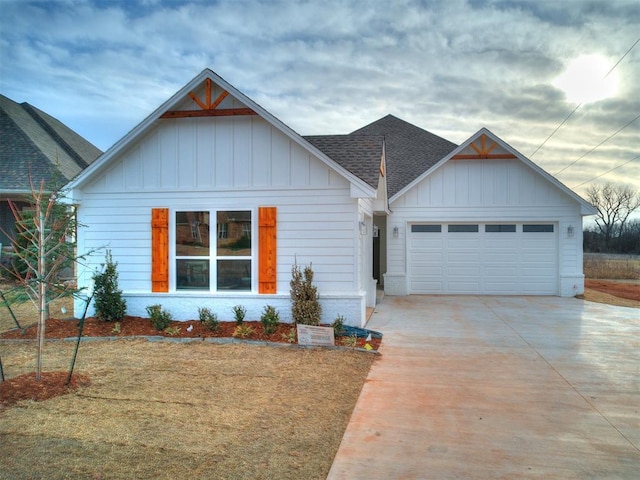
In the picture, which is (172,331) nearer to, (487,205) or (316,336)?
(316,336)

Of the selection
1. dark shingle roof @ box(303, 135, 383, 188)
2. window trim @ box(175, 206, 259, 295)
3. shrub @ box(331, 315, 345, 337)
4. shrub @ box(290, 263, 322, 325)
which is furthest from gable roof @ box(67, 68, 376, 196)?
shrub @ box(331, 315, 345, 337)

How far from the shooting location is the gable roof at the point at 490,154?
1460 cm

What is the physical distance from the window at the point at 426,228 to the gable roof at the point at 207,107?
689cm

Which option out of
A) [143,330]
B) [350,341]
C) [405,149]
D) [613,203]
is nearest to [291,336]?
[350,341]

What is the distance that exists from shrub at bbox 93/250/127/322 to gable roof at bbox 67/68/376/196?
2070mm

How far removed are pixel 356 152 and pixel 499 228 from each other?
6.97 meters

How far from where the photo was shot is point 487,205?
49.7 ft

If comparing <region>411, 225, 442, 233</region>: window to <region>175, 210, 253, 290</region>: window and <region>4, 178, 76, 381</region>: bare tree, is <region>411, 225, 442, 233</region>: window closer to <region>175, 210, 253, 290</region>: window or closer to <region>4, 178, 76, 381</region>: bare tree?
<region>175, 210, 253, 290</region>: window

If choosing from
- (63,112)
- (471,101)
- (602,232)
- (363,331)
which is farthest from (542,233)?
(602,232)

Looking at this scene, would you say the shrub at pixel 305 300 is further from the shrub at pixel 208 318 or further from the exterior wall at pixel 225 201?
the shrub at pixel 208 318

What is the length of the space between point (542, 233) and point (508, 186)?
190 centimetres

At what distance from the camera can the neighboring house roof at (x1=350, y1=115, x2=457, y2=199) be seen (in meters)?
17.2

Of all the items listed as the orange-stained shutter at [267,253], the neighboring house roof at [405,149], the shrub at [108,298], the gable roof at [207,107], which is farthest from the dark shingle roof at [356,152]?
the shrub at [108,298]

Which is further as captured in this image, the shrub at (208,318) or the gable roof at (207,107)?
the gable roof at (207,107)
